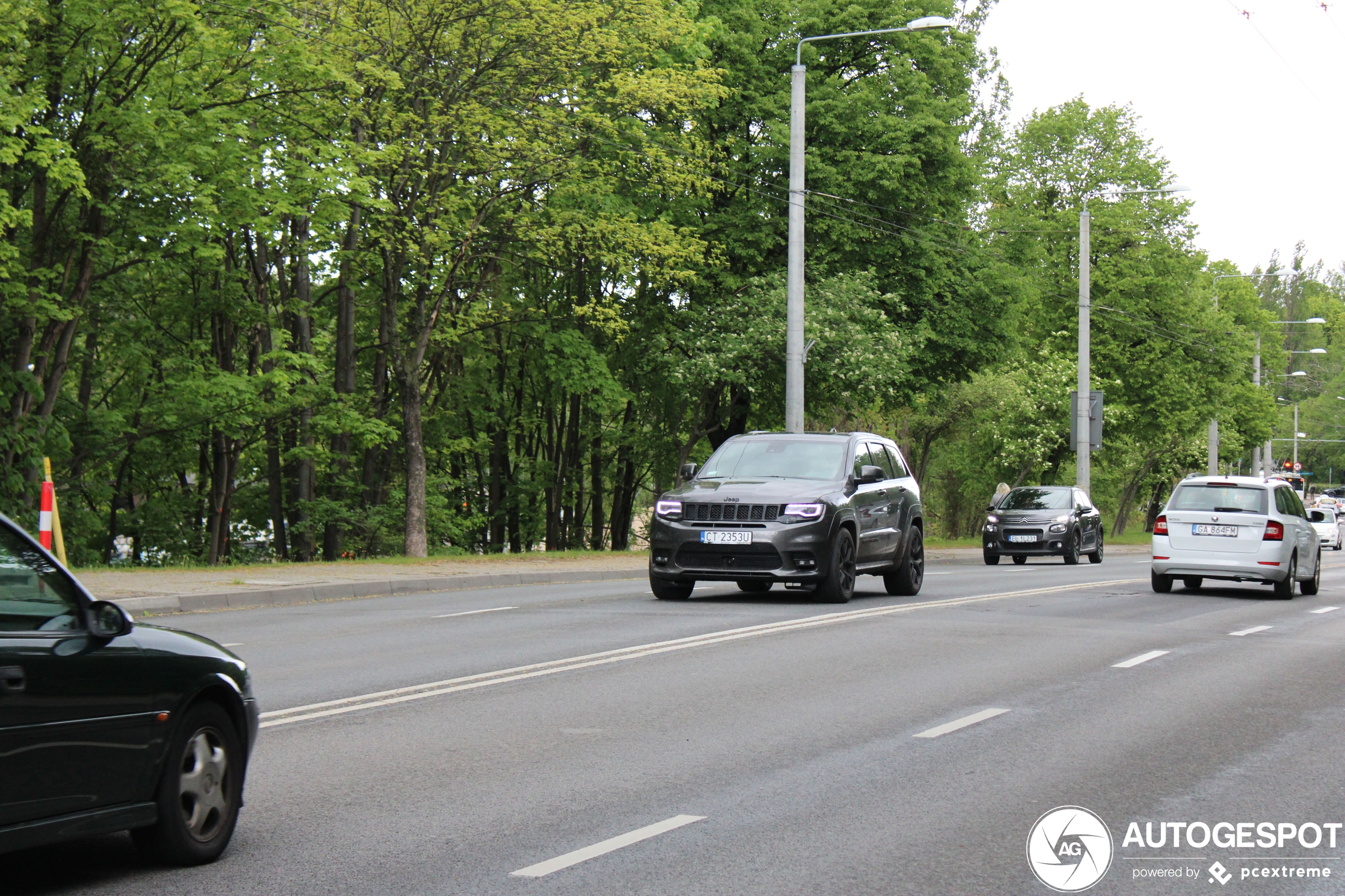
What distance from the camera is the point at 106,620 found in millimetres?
5172

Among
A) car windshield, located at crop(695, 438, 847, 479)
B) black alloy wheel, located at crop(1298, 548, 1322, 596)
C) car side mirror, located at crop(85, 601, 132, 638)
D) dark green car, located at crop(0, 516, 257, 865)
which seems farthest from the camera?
black alloy wheel, located at crop(1298, 548, 1322, 596)

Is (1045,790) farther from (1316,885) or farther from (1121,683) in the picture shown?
(1121,683)

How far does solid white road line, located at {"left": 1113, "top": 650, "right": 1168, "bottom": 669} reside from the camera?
12.0 meters

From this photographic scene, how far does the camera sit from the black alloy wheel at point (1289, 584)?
2094 centimetres

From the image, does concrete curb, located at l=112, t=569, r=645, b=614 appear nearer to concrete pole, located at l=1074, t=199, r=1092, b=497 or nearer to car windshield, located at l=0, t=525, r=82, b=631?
car windshield, located at l=0, t=525, r=82, b=631

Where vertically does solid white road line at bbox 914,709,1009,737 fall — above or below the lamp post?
below

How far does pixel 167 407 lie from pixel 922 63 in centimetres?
1954

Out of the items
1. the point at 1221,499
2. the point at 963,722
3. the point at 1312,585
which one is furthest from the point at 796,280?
the point at 963,722

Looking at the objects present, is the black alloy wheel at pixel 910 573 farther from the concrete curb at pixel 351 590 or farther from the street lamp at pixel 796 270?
the street lamp at pixel 796 270

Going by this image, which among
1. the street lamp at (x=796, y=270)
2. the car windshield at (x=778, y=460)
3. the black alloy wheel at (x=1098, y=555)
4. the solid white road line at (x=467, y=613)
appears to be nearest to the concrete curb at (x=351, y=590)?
the solid white road line at (x=467, y=613)

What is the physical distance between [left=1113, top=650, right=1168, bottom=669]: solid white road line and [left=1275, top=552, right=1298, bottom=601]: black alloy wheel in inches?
340

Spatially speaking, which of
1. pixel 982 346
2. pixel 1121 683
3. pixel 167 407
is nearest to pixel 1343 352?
pixel 982 346

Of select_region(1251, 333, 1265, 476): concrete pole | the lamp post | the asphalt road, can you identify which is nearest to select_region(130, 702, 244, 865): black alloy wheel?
the asphalt road

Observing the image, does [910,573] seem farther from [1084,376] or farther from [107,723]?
[1084,376]
